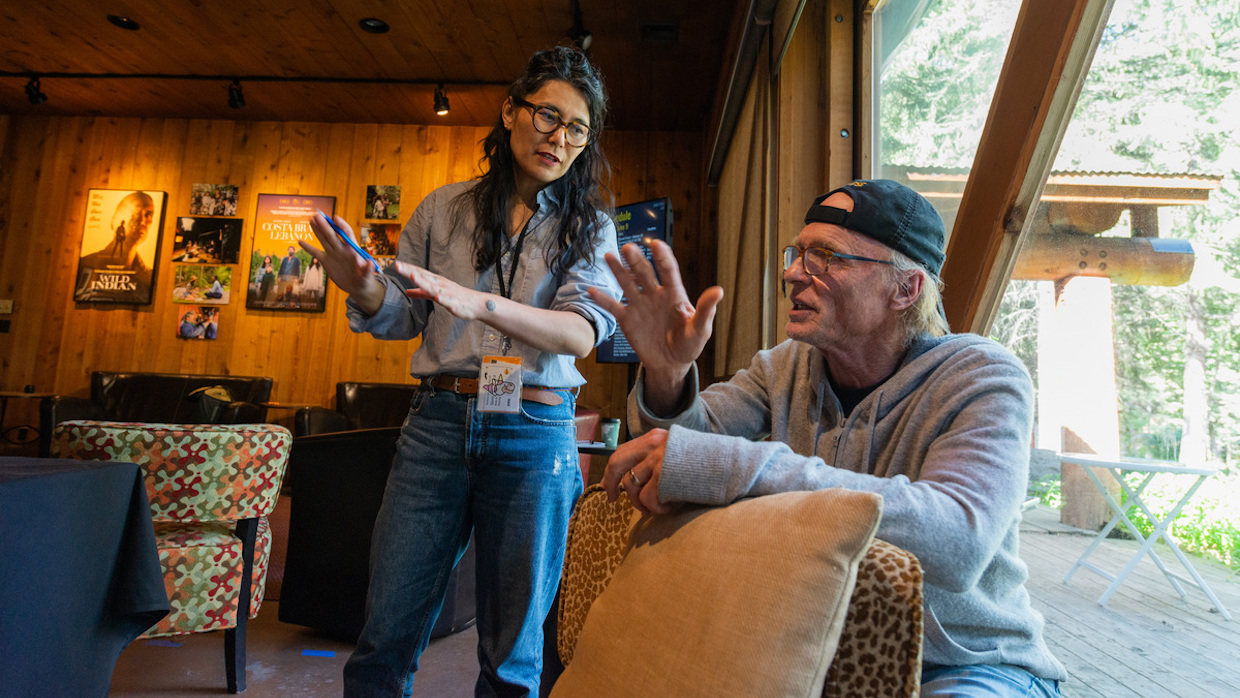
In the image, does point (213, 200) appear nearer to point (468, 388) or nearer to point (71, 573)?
point (71, 573)

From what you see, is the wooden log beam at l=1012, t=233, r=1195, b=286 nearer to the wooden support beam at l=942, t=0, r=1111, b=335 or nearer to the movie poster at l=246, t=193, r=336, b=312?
the wooden support beam at l=942, t=0, r=1111, b=335

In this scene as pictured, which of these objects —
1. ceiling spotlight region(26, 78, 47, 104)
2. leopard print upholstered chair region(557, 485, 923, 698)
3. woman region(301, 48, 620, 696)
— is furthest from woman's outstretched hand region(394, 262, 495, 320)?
ceiling spotlight region(26, 78, 47, 104)

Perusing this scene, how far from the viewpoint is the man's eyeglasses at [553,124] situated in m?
1.50

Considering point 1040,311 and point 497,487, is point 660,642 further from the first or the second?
point 1040,311

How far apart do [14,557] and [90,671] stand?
0.46 m

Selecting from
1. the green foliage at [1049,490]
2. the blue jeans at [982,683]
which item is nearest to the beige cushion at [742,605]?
the blue jeans at [982,683]

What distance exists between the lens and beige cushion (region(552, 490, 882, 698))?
56cm

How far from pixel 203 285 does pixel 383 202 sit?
5.98ft

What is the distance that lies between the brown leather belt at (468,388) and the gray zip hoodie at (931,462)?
31cm

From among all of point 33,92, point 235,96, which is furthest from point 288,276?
point 33,92

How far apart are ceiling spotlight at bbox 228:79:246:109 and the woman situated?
5188mm

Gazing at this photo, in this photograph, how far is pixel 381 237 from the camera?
6.18 meters

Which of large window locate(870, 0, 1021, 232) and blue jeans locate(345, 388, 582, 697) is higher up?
large window locate(870, 0, 1021, 232)

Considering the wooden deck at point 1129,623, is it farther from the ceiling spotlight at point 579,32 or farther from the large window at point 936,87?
the ceiling spotlight at point 579,32
